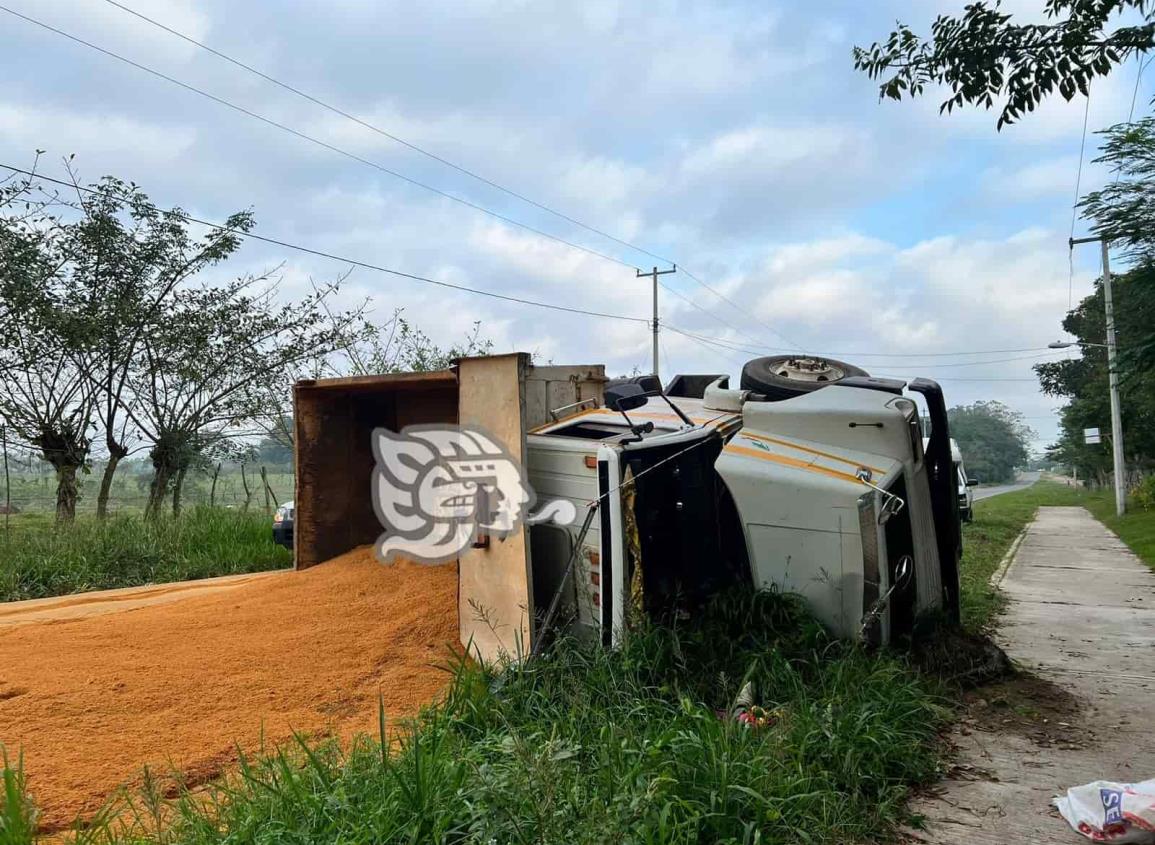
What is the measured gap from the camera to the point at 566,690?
138 inches

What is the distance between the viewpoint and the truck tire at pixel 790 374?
16.7 feet

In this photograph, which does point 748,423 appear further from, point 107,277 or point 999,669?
point 107,277

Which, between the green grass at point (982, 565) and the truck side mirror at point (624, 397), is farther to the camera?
the green grass at point (982, 565)

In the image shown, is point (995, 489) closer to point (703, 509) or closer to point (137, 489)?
point (137, 489)

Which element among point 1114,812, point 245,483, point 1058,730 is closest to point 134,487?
point 245,483

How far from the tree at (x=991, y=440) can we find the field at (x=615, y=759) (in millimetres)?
76931

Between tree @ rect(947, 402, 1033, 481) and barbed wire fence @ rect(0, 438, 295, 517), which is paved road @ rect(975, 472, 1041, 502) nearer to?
tree @ rect(947, 402, 1033, 481)

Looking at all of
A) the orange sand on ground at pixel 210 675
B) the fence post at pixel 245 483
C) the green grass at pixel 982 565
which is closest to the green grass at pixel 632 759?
the orange sand on ground at pixel 210 675

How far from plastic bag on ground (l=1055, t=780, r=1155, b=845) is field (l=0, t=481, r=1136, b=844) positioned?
1.80 feet

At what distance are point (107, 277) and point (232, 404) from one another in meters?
2.26

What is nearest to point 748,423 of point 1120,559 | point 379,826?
point 379,826

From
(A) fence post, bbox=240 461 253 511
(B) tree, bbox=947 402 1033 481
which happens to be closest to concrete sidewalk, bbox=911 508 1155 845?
(A) fence post, bbox=240 461 253 511

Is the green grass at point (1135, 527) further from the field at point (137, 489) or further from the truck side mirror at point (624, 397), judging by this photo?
the field at point (137, 489)

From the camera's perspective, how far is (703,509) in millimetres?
4105
